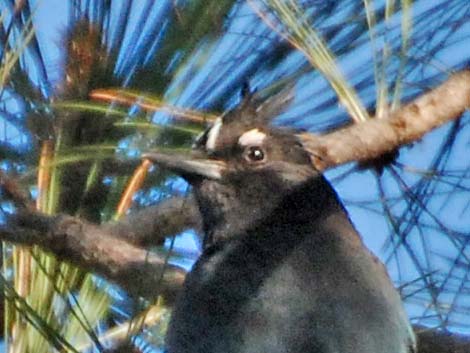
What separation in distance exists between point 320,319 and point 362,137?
1.10 ft

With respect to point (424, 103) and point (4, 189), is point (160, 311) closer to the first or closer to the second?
point (4, 189)

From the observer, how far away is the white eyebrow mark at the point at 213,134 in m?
1.68

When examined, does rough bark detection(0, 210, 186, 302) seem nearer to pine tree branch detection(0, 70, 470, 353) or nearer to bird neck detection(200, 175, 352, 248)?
pine tree branch detection(0, 70, 470, 353)

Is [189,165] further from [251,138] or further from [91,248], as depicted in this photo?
[91,248]

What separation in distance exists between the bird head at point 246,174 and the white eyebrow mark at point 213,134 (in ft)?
0.05

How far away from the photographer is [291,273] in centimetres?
177

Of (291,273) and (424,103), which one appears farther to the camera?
(291,273)

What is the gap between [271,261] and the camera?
1.82 meters

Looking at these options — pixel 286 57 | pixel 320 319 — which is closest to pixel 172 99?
pixel 286 57

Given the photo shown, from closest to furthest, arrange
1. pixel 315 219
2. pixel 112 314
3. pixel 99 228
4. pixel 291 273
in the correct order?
1. pixel 99 228
2. pixel 112 314
3. pixel 291 273
4. pixel 315 219

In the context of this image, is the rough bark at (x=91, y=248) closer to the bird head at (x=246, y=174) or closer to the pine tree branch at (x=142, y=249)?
the pine tree branch at (x=142, y=249)

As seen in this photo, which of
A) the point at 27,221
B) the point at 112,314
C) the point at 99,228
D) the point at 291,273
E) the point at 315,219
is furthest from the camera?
the point at 315,219

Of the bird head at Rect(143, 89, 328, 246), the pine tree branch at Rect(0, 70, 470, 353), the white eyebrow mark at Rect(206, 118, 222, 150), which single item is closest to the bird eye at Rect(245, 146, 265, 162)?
the bird head at Rect(143, 89, 328, 246)

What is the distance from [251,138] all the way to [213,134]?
0.21m
